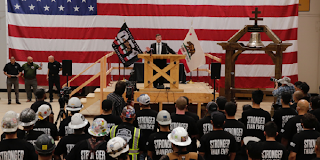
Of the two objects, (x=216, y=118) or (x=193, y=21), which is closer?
(x=216, y=118)

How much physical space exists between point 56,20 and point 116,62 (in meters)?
2.98

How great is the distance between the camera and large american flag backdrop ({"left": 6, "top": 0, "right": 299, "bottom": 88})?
576 inches

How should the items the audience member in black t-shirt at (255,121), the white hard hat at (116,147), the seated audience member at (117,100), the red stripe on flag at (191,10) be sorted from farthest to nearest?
the red stripe on flag at (191,10) < the seated audience member at (117,100) < the audience member in black t-shirt at (255,121) < the white hard hat at (116,147)

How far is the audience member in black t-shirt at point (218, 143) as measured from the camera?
494cm

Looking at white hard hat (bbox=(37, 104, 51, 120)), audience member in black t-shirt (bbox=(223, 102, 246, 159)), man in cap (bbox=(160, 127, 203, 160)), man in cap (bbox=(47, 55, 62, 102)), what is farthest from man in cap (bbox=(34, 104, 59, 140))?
man in cap (bbox=(47, 55, 62, 102))

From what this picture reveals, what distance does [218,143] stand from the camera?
195 inches

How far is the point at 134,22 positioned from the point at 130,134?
10.0 metres

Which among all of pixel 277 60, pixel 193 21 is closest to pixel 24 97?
pixel 193 21

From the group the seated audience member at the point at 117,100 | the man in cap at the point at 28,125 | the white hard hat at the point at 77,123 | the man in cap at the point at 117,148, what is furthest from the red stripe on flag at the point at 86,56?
the man in cap at the point at 117,148

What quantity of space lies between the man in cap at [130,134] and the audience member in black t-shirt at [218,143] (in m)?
0.92

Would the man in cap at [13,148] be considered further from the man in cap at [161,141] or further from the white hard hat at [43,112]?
the man in cap at [161,141]

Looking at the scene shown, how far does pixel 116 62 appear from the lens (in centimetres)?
1481

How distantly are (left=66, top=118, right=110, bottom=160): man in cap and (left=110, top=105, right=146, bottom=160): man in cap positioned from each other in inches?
25.9

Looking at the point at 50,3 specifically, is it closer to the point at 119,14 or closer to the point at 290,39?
the point at 119,14
